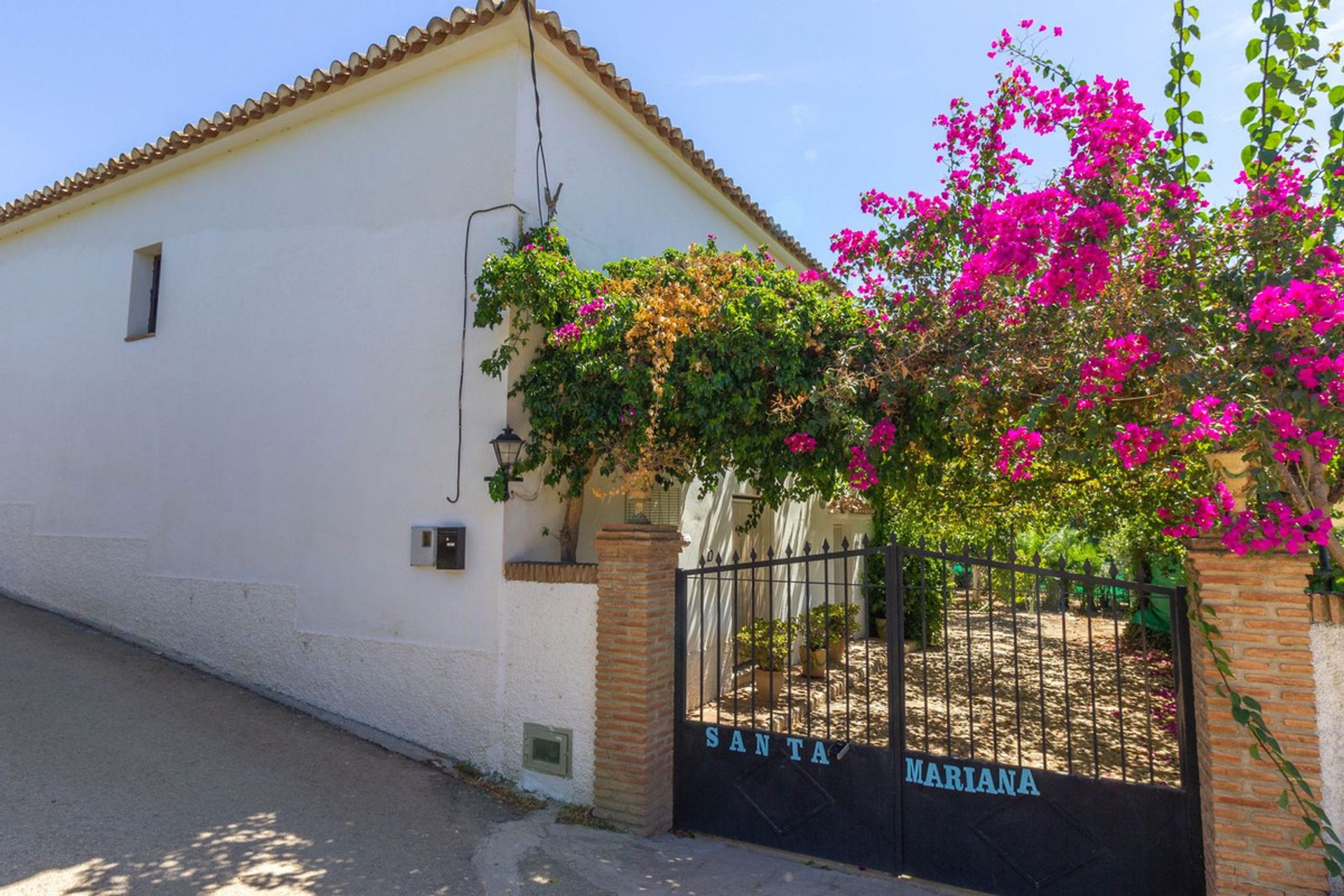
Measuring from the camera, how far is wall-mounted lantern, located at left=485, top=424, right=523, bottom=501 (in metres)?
6.04

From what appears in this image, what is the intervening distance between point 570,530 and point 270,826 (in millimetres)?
2930

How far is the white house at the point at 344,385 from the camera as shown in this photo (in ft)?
21.0

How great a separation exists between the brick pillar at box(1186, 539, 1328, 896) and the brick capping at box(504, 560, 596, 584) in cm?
375

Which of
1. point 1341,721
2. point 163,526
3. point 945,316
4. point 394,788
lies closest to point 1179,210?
point 945,316

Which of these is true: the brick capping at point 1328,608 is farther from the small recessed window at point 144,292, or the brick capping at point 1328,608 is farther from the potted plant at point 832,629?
the small recessed window at point 144,292

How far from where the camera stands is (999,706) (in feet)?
28.7

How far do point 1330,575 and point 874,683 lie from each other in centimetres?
584

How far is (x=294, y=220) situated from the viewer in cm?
788

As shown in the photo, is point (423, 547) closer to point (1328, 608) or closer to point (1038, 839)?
point (1038, 839)

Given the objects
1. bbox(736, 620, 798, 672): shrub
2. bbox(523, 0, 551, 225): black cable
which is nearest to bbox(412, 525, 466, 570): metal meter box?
bbox(523, 0, 551, 225): black cable

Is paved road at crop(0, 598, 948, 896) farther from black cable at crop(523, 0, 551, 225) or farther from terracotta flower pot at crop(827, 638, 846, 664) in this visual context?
terracotta flower pot at crop(827, 638, 846, 664)

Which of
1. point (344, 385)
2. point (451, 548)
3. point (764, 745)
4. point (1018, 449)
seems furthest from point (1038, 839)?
point (344, 385)

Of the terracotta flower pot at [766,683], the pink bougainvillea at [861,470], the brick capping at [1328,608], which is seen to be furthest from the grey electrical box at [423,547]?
the brick capping at [1328,608]

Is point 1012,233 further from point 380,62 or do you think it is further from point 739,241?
point 739,241
